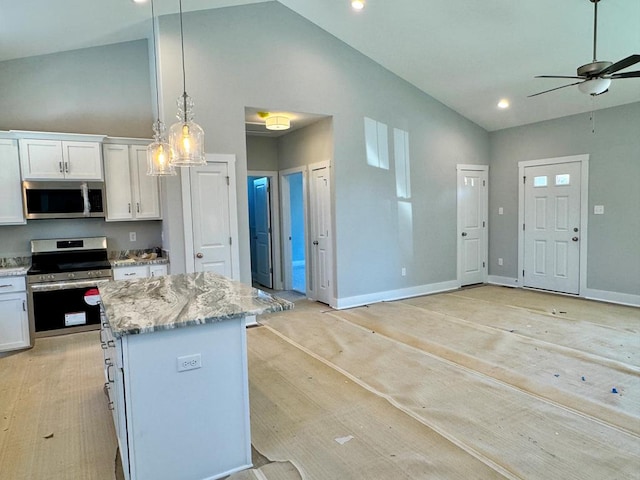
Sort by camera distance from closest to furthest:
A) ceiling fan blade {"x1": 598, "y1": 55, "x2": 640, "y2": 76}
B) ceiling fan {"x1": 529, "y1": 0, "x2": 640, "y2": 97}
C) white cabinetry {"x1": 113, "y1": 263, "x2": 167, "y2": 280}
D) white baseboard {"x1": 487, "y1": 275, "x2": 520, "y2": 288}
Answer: ceiling fan blade {"x1": 598, "y1": 55, "x2": 640, "y2": 76} < ceiling fan {"x1": 529, "y1": 0, "x2": 640, "y2": 97} < white cabinetry {"x1": 113, "y1": 263, "x2": 167, "y2": 280} < white baseboard {"x1": 487, "y1": 275, "x2": 520, "y2": 288}

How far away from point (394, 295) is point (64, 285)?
4412 mm

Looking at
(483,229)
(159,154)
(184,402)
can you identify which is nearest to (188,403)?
(184,402)

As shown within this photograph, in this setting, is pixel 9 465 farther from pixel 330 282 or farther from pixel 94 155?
pixel 330 282

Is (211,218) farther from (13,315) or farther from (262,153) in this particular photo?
(262,153)

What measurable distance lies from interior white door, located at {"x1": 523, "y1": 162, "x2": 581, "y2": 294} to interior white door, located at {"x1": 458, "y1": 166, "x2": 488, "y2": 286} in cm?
72

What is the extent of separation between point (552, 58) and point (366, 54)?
238 cm

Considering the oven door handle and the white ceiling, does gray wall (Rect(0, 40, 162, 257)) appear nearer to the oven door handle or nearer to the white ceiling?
the white ceiling

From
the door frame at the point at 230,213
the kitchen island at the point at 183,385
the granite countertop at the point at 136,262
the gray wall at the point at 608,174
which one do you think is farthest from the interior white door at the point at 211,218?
the gray wall at the point at 608,174

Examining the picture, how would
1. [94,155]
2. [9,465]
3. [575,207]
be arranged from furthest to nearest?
[575,207] → [94,155] → [9,465]

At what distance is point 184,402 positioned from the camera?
2107 mm

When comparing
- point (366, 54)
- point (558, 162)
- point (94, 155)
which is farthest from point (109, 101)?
point (558, 162)

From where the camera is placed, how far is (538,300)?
6078 millimetres

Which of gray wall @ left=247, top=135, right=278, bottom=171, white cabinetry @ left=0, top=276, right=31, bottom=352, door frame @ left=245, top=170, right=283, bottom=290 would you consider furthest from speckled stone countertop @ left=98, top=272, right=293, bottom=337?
gray wall @ left=247, top=135, right=278, bottom=171

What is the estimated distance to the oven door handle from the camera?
437 cm
